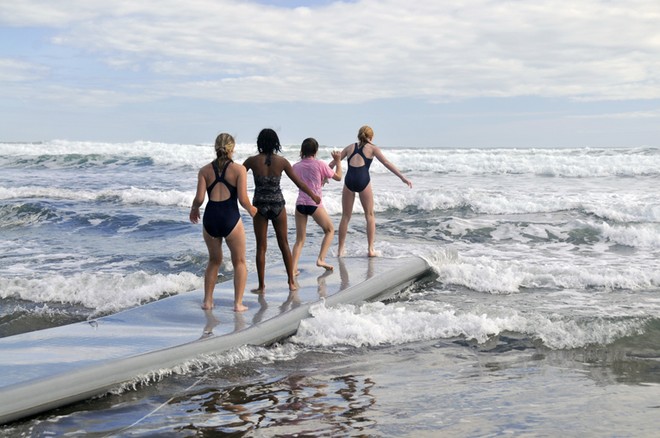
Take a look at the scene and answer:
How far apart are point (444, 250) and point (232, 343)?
206 inches

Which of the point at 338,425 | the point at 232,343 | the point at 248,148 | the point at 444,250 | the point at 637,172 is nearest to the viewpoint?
the point at 338,425

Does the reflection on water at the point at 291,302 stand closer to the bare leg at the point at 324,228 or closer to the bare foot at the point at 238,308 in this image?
the bare foot at the point at 238,308

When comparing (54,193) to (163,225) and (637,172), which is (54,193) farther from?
(637,172)

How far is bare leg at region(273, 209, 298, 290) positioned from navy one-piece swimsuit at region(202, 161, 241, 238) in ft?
3.08

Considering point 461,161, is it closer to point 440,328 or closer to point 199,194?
point 440,328

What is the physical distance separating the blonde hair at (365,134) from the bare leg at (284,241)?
238cm

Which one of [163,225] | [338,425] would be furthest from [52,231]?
[338,425]

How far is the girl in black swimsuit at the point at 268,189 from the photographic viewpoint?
706 centimetres

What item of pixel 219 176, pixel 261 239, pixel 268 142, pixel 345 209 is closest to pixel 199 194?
pixel 219 176

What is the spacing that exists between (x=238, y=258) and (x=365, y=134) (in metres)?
3.39

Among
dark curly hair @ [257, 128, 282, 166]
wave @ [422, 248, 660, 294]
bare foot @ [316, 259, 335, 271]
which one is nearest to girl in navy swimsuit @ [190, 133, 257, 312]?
dark curly hair @ [257, 128, 282, 166]

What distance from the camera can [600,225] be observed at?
14.7 metres

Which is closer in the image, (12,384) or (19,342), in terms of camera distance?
(12,384)

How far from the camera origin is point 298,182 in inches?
289
